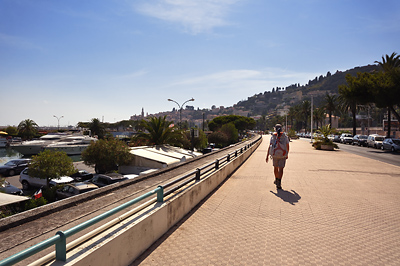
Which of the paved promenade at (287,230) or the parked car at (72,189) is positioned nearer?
the paved promenade at (287,230)

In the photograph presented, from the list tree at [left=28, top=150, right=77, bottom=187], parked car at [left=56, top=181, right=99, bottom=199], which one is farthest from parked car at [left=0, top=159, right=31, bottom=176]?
parked car at [left=56, top=181, right=99, bottom=199]

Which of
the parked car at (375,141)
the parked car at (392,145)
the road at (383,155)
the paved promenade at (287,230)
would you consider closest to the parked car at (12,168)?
the paved promenade at (287,230)

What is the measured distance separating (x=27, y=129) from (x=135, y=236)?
115145 millimetres

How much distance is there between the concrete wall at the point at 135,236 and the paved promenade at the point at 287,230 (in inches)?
6.8

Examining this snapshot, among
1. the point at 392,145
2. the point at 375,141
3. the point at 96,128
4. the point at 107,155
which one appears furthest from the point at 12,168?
the point at 96,128

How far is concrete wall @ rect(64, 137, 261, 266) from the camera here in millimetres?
2910

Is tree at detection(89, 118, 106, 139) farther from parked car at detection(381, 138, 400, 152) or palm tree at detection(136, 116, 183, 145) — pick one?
parked car at detection(381, 138, 400, 152)

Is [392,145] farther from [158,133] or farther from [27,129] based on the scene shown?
[27,129]

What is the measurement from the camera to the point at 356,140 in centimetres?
4181

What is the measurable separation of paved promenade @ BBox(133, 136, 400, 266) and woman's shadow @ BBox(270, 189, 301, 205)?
3 cm

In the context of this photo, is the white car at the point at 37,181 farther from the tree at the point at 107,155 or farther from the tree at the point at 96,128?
the tree at the point at 96,128

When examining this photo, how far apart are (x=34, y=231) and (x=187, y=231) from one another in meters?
2.34

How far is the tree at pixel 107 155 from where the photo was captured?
2355cm

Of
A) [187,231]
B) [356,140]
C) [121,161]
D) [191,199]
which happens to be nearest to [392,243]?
[187,231]
